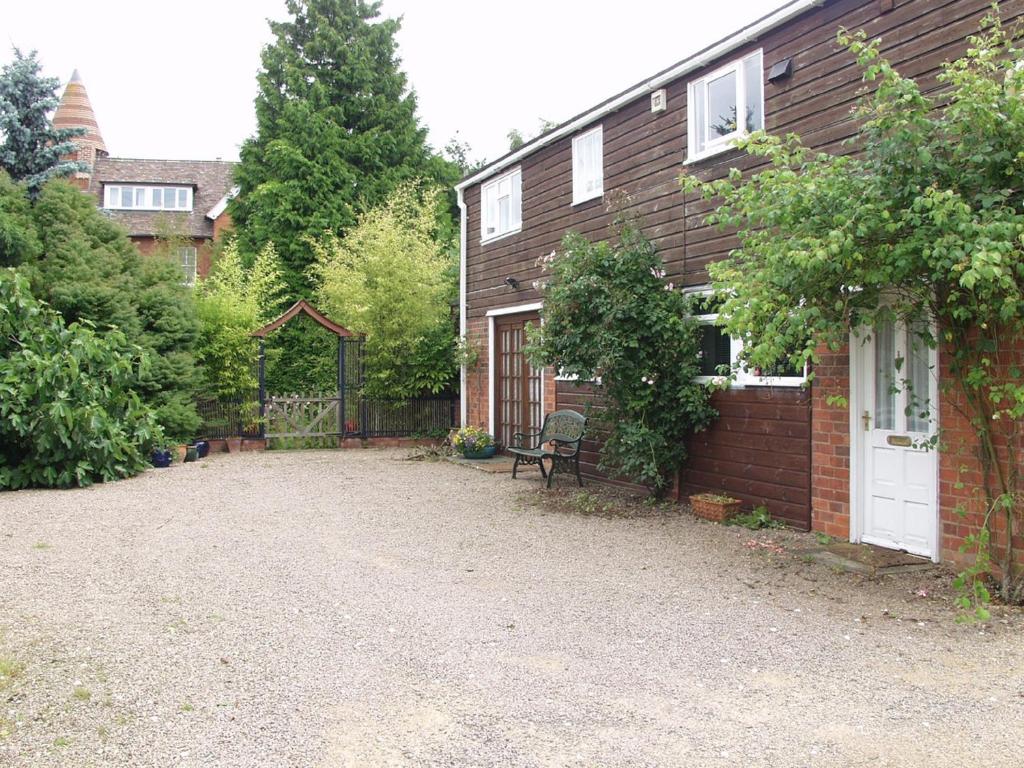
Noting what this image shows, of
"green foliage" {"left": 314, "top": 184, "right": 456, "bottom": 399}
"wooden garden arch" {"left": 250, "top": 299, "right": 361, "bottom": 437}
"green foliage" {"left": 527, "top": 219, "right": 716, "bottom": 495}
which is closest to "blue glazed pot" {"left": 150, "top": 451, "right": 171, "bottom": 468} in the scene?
"wooden garden arch" {"left": 250, "top": 299, "right": 361, "bottom": 437}

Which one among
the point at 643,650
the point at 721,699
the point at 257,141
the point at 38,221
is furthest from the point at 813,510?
the point at 257,141

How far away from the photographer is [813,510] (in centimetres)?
756

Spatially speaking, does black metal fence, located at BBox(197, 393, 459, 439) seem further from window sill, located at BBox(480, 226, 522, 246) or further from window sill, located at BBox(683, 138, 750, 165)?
window sill, located at BBox(683, 138, 750, 165)

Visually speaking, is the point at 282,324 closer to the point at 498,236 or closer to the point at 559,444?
the point at 498,236

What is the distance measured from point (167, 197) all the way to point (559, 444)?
91.3ft

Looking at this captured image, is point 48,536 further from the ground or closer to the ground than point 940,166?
closer to the ground

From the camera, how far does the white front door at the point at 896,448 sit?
6.46m

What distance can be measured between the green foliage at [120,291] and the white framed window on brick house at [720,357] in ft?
27.0

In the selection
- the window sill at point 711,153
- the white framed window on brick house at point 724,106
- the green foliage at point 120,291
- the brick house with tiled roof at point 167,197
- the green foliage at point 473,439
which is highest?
the brick house with tiled roof at point 167,197

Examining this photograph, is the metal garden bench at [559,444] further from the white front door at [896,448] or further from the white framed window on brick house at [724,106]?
the white front door at [896,448]

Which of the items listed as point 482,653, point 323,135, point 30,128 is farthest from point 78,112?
point 482,653

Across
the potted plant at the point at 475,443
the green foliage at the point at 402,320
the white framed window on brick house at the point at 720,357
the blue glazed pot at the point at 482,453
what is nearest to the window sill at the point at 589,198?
the white framed window on brick house at the point at 720,357

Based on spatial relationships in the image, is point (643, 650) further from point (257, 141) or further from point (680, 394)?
point (257, 141)

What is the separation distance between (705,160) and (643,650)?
5.89m
